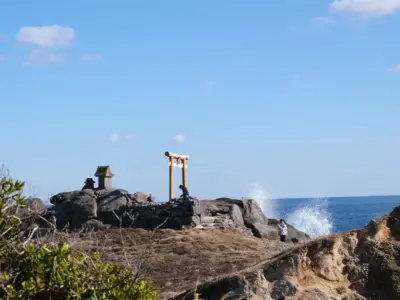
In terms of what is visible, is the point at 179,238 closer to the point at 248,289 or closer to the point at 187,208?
the point at 187,208

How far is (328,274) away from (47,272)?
4832 millimetres

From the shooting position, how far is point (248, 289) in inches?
402

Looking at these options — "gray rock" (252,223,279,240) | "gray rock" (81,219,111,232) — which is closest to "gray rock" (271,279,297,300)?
"gray rock" (81,219,111,232)

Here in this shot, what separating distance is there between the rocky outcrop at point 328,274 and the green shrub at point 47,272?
9.43ft

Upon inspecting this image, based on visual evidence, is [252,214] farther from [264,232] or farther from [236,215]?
[236,215]

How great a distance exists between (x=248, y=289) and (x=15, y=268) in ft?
12.5

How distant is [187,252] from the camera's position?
19.7 metres

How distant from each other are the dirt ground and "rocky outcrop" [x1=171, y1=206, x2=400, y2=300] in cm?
428

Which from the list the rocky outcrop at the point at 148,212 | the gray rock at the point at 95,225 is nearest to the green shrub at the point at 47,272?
the rocky outcrop at the point at 148,212

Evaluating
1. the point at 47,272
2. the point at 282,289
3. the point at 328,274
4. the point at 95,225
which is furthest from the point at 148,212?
the point at 47,272

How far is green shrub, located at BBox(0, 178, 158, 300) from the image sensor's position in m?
7.07

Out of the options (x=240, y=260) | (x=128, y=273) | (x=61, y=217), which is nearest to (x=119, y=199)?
(x=61, y=217)

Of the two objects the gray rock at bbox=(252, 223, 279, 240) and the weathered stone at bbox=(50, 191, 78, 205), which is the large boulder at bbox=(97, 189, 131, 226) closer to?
the weathered stone at bbox=(50, 191, 78, 205)

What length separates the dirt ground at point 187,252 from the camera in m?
16.6
